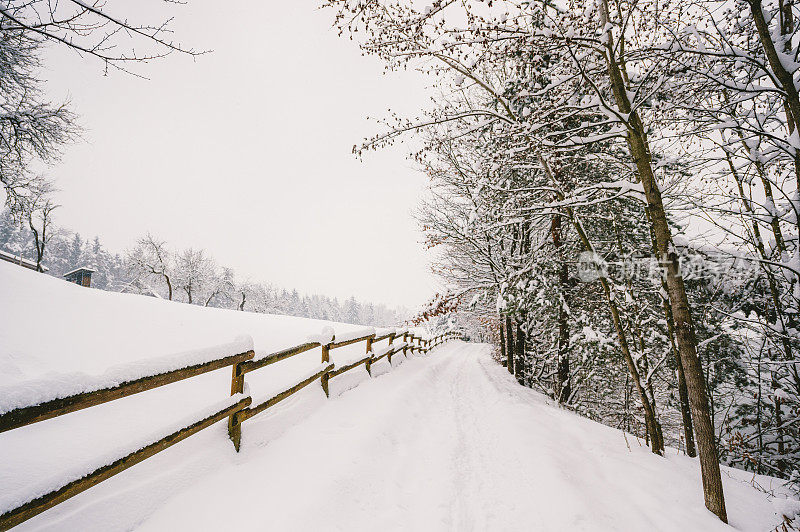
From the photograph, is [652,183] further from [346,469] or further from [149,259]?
[149,259]

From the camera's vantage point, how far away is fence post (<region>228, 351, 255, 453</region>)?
3.38m

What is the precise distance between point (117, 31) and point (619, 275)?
922cm

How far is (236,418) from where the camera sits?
339 centimetres

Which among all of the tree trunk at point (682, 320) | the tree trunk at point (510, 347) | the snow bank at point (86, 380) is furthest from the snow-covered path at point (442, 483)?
the tree trunk at point (510, 347)

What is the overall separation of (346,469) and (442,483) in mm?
1112

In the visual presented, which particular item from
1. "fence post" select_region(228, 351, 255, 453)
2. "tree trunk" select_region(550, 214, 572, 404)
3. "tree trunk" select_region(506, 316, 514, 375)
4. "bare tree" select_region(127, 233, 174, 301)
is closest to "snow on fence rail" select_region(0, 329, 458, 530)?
"fence post" select_region(228, 351, 255, 453)

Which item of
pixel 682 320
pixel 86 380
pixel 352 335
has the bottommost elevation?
pixel 352 335

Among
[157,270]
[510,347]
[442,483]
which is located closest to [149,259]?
[157,270]

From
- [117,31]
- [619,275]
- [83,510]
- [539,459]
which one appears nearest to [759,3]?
[619,275]

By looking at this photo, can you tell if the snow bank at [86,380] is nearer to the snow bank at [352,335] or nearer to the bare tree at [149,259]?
the snow bank at [352,335]

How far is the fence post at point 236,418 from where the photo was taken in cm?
338

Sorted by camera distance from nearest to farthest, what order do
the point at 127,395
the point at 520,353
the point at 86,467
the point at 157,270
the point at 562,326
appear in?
the point at 86,467 → the point at 127,395 → the point at 562,326 → the point at 520,353 → the point at 157,270

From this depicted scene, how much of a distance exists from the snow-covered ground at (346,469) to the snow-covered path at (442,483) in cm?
2

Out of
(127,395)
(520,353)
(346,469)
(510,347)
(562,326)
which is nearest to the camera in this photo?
(127,395)
